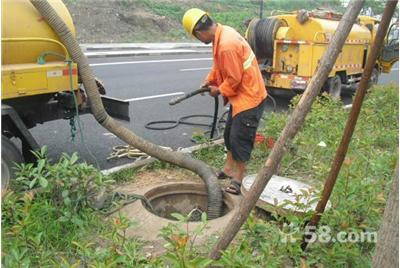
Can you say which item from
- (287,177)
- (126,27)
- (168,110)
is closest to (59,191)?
(287,177)

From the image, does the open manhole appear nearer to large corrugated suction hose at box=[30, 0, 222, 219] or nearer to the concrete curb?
large corrugated suction hose at box=[30, 0, 222, 219]

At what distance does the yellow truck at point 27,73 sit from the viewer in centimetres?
383

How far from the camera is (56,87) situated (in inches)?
163

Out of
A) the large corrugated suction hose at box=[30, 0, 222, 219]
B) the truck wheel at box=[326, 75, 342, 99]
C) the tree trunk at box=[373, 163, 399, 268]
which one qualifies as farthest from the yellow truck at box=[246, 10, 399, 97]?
the tree trunk at box=[373, 163, 399, 268]

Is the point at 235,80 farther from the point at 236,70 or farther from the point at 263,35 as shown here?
the point at 263,35

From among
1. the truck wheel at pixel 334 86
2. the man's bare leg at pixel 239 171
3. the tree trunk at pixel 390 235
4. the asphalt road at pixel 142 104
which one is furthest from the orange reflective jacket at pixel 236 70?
the truck wheel at pixel 334 86

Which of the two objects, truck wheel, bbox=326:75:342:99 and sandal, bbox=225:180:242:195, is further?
truck wheel, bbox=326:75:342:99

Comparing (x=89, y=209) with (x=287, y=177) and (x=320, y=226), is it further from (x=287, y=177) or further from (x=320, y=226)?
(x=287, y=177)

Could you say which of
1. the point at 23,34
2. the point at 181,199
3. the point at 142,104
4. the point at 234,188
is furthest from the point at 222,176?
the point at 142,104

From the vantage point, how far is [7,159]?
3.89 metres

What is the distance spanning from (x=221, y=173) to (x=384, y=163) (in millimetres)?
1804

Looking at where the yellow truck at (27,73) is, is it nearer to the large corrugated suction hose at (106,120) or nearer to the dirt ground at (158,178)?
the large corrugated suction hose at (106,120)

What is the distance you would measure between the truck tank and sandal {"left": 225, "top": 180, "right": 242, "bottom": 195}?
2.06m

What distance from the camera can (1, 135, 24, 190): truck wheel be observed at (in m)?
3.85
